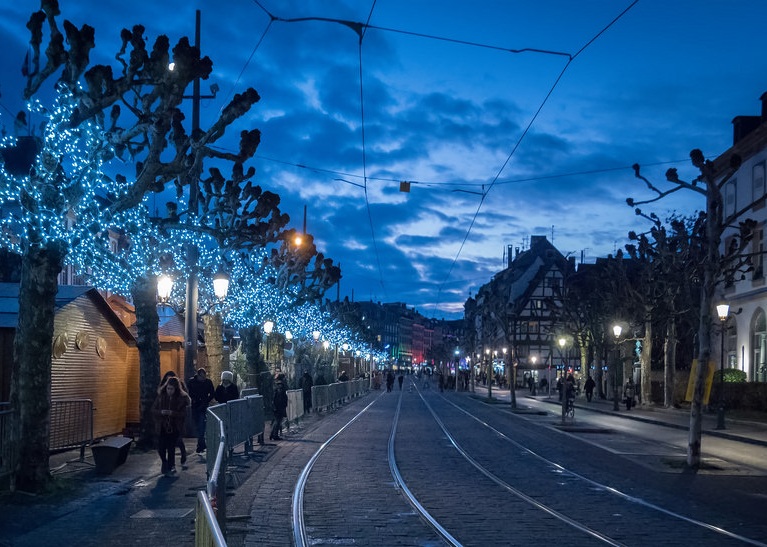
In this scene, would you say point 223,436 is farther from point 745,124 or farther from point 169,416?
point 745,124

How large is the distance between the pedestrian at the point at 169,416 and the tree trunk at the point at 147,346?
4194 mm

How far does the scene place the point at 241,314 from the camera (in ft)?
106

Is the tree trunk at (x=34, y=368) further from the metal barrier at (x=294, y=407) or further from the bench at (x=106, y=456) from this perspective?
the metal barrier at (x=294, y=407)

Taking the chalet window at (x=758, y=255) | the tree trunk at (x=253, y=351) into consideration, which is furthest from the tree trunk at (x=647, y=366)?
the tree trunk at (x=253, y=351)

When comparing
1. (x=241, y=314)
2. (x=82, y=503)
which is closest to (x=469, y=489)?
(x=82, y=503)

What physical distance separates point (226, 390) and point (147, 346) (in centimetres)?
209

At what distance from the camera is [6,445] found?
13617mm

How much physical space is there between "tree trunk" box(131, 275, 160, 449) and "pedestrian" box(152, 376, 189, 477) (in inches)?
165

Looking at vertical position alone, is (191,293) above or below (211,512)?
above

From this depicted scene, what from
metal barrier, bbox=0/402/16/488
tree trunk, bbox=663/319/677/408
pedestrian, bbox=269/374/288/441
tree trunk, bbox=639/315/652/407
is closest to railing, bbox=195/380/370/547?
pedestrian, bbox=269/374/288/441

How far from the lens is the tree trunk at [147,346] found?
20078 mm

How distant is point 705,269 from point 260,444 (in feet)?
39.5

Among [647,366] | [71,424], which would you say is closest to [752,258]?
[647,366]

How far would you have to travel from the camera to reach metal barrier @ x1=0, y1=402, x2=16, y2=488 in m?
13.5
